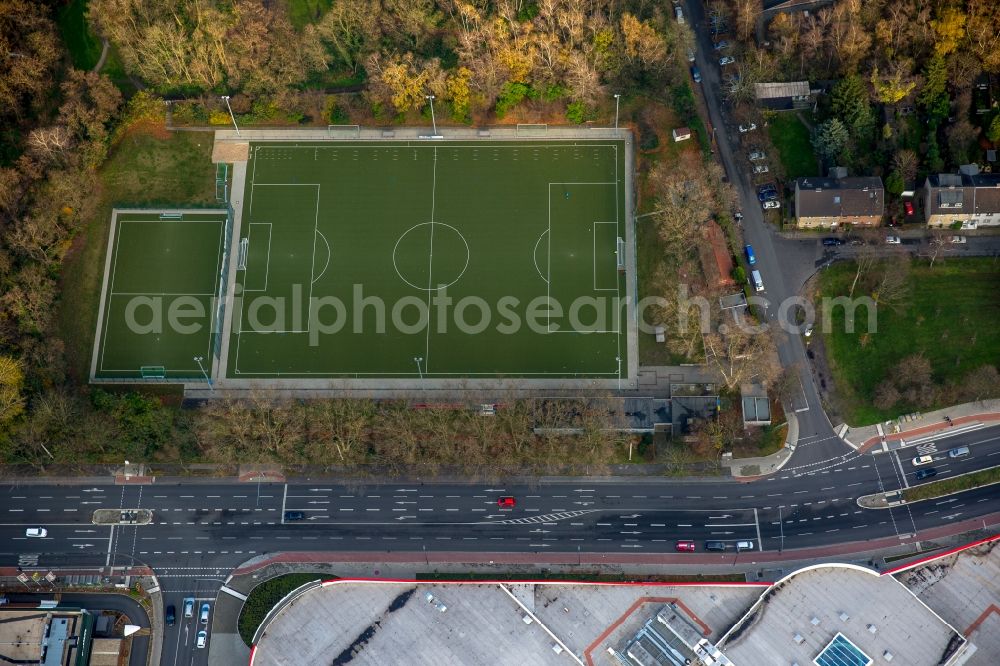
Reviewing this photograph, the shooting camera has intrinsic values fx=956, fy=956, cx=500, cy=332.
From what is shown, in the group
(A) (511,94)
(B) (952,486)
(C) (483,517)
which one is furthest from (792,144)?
(C) (483,517)

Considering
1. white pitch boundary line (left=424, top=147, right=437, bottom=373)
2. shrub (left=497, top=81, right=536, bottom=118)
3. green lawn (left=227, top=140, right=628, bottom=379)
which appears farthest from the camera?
shrub (left=497, top=81, right=536, bottom=118)

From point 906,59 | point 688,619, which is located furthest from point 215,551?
point 906,59

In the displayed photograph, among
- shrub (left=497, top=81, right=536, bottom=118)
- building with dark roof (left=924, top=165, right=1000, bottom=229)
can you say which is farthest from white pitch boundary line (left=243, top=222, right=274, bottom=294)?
building with dark roof (left=924, top=165, right=1000, bottom=229)

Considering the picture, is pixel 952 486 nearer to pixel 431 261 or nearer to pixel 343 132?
pixel 431 261

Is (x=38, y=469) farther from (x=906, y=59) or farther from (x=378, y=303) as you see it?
(x=906, y=59)

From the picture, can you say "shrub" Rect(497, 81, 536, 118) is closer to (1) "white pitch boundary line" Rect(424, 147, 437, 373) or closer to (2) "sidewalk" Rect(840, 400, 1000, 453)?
(1) "white pitch boundary line" Rect(424, 147, 437, 373)
